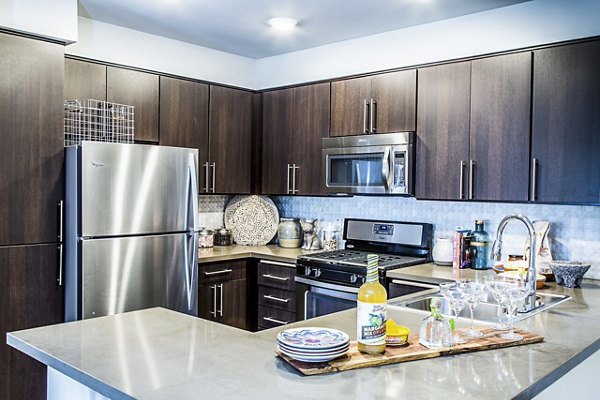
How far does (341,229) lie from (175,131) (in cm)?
150

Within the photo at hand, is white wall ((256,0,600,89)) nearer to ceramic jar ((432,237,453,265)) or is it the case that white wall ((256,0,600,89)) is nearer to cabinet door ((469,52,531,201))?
cabinet door ((469,52,531,201))

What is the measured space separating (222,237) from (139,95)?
135cm

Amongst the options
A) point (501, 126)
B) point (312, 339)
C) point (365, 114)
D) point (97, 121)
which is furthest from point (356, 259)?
point (312, 339)

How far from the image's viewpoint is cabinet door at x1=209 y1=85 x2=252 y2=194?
165 inches

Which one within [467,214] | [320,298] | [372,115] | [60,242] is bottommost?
[320,298]

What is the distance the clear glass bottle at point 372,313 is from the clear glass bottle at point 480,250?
79.6 inches

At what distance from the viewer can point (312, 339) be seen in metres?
1.53

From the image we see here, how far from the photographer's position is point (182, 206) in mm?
3436

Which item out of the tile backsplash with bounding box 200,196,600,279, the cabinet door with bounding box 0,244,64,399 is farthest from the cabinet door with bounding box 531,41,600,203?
the cabinet door with bounding box 0,244,64,399

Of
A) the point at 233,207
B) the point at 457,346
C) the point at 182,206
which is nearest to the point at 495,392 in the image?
the point at 457,346

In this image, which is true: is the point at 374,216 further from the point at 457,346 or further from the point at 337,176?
the point at 457,346

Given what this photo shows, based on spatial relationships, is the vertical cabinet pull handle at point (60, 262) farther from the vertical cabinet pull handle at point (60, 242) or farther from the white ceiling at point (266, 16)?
the white ceiling at point (266, 16)

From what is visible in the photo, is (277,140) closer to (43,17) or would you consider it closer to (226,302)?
(226,302)

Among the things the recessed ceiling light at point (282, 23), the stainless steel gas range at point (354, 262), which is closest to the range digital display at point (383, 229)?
the stainless steel gas range at point (354, 262)
